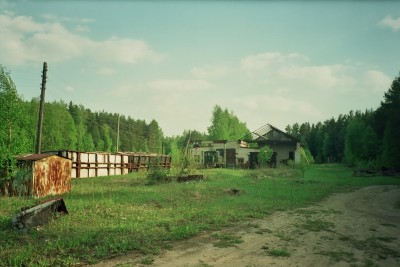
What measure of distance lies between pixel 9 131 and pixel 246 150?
122 feet

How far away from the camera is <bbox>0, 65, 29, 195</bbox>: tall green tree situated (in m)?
14.7

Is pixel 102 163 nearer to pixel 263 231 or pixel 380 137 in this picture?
pixel 263 231

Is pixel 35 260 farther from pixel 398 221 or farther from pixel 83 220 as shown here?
pixel 398 221

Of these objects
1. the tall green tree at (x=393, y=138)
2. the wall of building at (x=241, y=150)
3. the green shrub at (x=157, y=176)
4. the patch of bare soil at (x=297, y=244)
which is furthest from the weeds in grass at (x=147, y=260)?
the wall of building at (x=241, y=150)

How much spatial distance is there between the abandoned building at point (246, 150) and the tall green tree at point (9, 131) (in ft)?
104

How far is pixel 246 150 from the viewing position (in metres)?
48.7

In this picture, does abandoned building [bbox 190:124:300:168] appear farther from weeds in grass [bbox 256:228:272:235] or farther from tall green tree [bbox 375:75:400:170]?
weeds in grass [bbox 256:228:272:235]

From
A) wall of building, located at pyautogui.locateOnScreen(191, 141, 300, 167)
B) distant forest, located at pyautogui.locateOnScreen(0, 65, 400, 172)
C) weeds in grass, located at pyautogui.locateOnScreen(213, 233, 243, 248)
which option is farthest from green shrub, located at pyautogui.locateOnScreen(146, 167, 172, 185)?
wall of building, located at pyautogui.locateOnScreen(191, 141, 300, 167)

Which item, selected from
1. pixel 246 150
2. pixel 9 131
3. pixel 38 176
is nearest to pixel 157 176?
pixel 38 176

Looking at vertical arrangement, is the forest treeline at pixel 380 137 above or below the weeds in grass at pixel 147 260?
above

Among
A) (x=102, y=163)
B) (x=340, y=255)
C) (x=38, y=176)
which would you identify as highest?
(x=102, y=163)

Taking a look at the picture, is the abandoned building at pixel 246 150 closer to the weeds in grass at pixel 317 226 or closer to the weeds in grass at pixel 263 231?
the weeds in grass at pixel 317 226

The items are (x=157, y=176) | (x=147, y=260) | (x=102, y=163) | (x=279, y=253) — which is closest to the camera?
(x=147, y=260)

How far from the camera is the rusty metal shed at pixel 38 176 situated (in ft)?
48.4
